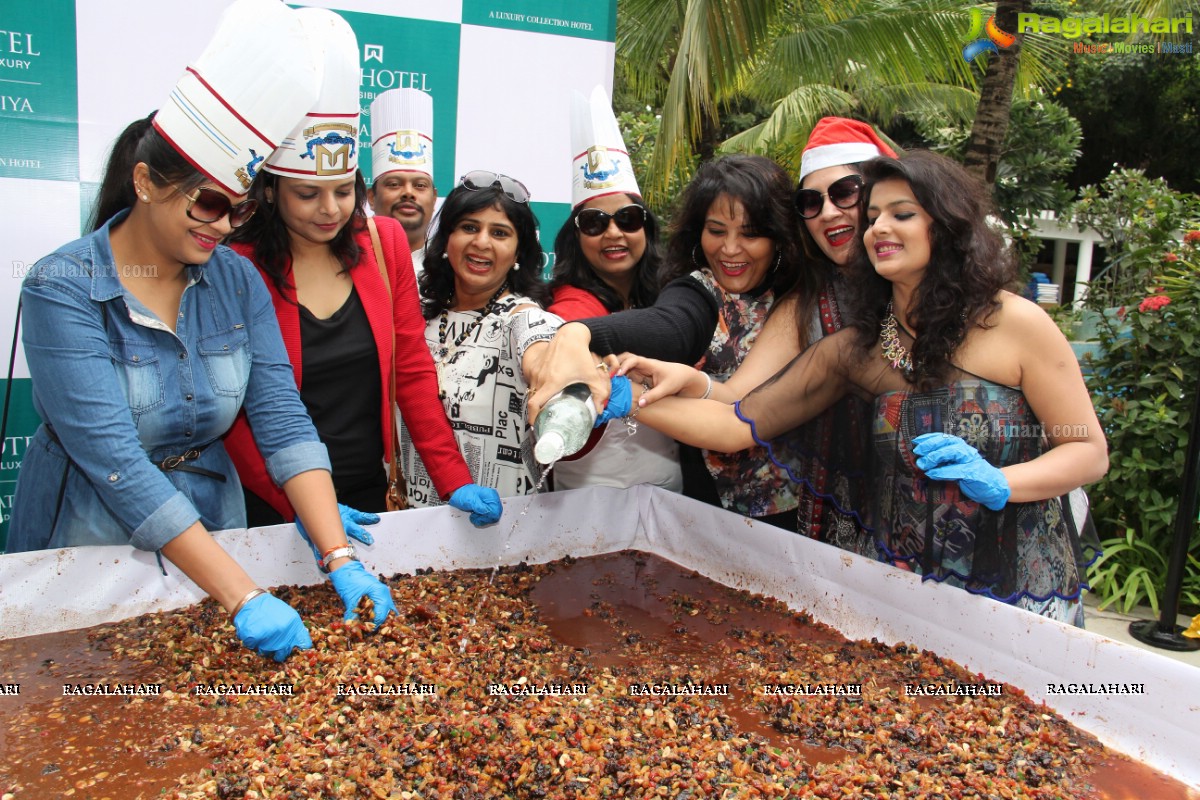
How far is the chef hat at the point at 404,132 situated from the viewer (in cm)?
291

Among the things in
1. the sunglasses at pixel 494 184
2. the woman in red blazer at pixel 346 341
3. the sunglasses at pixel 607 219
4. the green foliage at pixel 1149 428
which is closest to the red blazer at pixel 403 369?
the woman in red blazer at pixel 346 341

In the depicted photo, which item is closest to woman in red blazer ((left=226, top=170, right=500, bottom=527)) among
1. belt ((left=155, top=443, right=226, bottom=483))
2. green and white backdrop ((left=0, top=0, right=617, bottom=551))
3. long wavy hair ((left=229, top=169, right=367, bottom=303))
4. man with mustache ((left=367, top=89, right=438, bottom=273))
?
long wavy hair ((left=229, top=169, right=367, bottom=303))

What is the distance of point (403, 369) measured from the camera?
229cm

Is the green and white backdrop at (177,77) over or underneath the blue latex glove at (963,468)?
over

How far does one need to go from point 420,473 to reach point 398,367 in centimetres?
37

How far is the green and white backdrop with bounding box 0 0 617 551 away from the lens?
111 inches

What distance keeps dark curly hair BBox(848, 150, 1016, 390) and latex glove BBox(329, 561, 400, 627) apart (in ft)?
3.86

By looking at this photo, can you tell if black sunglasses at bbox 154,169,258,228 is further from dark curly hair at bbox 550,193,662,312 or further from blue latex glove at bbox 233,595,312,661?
dark curly hair at bbox 550,193,662,312

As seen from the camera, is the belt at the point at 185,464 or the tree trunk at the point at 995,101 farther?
the tree trunk at the point at 995,101

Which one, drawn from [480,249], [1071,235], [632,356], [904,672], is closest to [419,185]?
[480,249]

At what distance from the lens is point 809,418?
204 cm

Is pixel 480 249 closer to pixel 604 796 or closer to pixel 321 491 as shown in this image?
pixel 321 491

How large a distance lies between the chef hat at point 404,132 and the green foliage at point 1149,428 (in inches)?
138

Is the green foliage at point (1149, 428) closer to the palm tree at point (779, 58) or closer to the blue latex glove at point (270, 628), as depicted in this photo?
the palm tree at point (779, 58)
